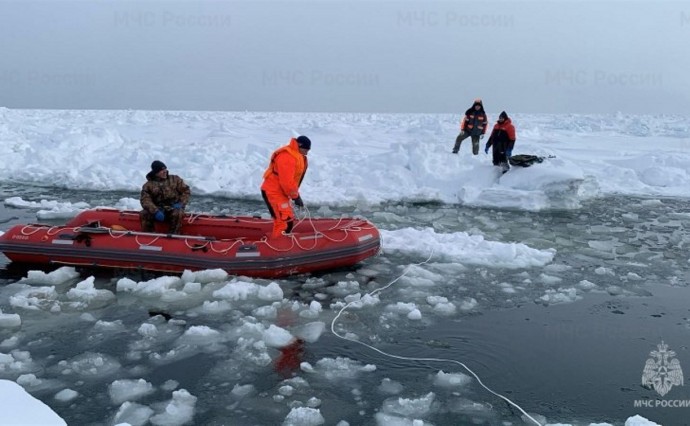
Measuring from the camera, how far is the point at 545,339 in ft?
15.0

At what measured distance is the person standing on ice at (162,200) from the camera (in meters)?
6.54

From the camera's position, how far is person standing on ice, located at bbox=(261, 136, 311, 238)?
235 inches

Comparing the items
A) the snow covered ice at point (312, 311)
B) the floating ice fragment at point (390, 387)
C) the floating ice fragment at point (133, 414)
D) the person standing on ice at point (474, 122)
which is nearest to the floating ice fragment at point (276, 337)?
the snow covered ice at point (312, 311)

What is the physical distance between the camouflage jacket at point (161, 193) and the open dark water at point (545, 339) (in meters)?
1.15

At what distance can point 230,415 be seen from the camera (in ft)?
11.0

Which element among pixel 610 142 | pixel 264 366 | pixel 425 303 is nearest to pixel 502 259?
pixel 425 303

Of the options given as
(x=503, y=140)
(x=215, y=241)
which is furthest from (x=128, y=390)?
(x=503, y=140)

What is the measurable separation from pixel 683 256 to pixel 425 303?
168 inches
